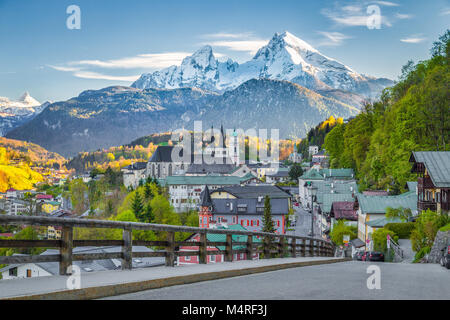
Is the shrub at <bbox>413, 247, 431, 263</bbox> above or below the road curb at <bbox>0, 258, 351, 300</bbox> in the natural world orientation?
below

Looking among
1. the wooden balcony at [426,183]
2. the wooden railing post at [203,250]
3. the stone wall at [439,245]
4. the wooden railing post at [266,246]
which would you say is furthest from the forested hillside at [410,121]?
the wooden railing post at [203,250]

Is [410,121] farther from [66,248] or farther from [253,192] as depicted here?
[253,192]

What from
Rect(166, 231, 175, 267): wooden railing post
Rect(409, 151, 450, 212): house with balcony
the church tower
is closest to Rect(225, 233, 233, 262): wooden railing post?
Rect(166, 231, 175, 267): wooden railing post

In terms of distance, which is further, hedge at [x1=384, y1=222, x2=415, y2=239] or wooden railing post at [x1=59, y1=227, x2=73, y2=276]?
hedge at [x1=384, y1=222, x2=415, y2=239]

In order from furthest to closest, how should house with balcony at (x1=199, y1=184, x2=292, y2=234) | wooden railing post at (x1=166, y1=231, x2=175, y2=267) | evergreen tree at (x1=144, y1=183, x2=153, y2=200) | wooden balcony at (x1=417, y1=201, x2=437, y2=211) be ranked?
1. evergreen tree at (x1=144, y1=183, x2=153, y2=200)
2. house with balcony at (x1=199, y1=184, x2=292, y2=234)
3. wooden balcony at (x1=417, y1=201, x2=437, y2=211)
4. wooden railing post at (x1=166, y1=231, x2=175, y2=267)

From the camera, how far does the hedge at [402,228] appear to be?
54.6 meters

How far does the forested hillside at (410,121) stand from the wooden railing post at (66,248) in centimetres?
6295

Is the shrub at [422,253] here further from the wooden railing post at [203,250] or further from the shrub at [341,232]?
the shrub at [341,232]

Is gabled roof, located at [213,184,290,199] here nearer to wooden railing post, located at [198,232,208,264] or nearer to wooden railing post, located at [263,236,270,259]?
wooden railing post, located at [263,236,270,259]

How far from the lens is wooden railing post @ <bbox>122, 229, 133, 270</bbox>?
37.1 ft

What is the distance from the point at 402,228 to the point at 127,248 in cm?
4746

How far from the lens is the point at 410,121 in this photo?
70.9 metres

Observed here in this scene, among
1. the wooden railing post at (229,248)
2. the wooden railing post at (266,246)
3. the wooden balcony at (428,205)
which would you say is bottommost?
the wooden balcony at (428,205)

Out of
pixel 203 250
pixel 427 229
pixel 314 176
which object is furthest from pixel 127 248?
pixel 314 176
